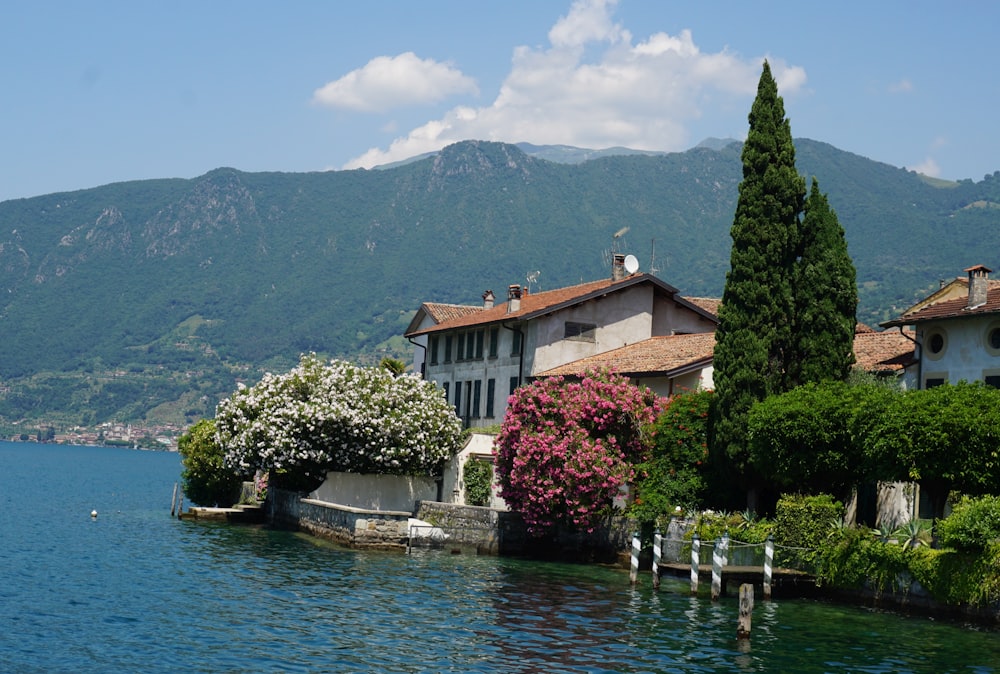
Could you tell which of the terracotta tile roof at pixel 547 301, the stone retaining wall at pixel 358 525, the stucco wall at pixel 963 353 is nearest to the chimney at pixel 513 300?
the terracotta tile roof at pixel 547 301

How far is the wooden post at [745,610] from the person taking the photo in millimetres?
30391

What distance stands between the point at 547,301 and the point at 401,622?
35489 millimetres

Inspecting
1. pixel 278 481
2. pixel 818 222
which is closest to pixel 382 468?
pixel 278 481

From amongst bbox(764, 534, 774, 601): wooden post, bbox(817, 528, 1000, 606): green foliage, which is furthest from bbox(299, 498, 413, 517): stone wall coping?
bbox(817, 528, 1000, 606): green foliage

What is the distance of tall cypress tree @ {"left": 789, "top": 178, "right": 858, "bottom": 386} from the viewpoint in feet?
137

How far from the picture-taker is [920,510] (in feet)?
137

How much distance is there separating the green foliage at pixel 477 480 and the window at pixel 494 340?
34.0 feet

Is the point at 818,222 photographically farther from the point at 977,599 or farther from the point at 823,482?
the point at 977,599

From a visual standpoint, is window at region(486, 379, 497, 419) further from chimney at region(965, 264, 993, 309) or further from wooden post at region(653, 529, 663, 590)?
chimney at region(965, 264, 993, 309)

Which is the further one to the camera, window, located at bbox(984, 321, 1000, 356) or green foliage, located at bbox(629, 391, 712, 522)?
green foliage, located at bbox(629, 391, 712, 522)

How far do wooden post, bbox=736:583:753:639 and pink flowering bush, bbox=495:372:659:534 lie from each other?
52.7 feet

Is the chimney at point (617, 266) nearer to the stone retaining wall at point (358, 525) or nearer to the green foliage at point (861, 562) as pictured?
the stone retaining wall at point (358, 525)

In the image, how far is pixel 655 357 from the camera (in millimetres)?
56531

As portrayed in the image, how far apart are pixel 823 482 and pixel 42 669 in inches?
998
